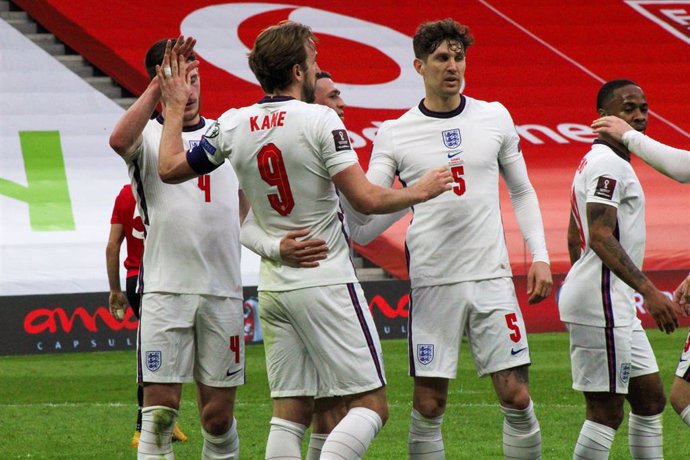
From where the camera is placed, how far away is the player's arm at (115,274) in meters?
7.68

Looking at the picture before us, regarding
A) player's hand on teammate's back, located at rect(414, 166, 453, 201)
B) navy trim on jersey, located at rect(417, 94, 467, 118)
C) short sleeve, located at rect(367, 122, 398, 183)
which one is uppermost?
player's hand on teammate's back, located at rect(414, 166, 453, 201)

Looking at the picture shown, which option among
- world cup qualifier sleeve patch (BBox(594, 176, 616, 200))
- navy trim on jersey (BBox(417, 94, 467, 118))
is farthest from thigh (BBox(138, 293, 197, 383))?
world cup qualifier sleeve patch (BBox(594, 176, 616, 200))

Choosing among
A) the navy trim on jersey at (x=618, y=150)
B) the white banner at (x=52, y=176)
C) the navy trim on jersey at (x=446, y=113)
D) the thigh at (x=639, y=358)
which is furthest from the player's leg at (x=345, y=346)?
the white banner at (x=52, y=176)

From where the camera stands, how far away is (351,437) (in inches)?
196

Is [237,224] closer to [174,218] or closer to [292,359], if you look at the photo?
[174,218]

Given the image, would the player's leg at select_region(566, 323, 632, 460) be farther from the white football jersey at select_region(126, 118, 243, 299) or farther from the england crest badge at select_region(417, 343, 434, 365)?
the white football jersey at select_region(126, 118, 243, 299)

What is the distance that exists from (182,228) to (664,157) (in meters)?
2.32

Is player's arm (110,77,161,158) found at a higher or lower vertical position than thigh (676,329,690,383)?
higher

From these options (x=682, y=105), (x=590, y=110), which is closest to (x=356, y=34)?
(x=590, y=110)

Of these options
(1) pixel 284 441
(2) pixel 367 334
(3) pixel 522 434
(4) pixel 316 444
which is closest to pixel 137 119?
(2) pixel 367 334

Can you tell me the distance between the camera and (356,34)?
771 inches

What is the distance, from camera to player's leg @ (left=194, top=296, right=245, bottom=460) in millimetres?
5848

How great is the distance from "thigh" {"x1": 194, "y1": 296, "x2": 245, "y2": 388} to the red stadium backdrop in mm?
11508

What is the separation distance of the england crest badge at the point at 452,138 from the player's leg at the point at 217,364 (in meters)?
1.28
